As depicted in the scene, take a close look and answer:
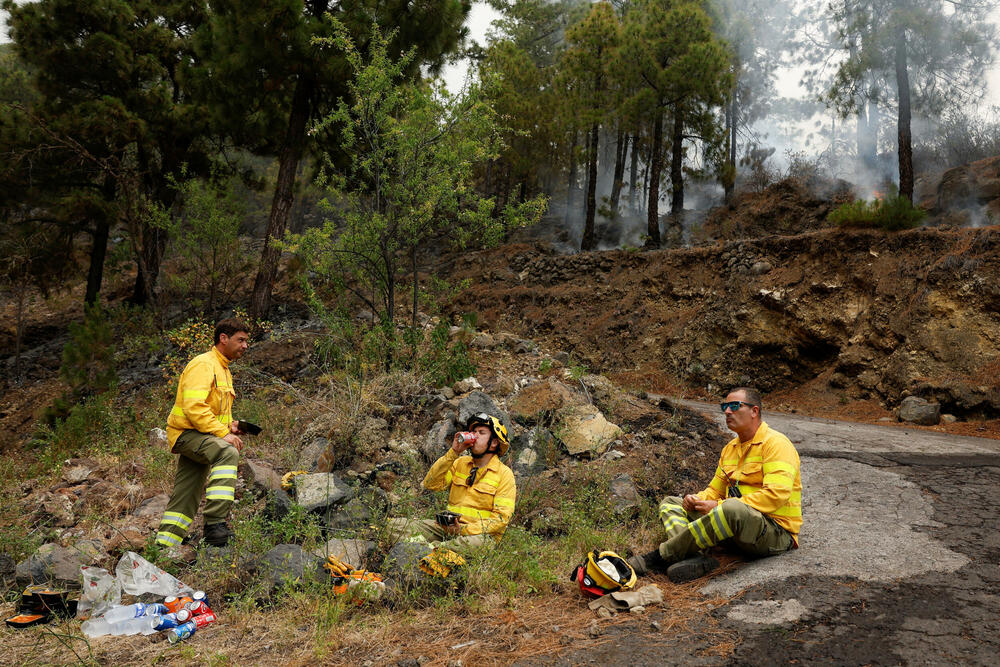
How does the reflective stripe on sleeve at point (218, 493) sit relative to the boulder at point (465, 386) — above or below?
below

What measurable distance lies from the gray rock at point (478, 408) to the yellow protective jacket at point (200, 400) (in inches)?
98.0

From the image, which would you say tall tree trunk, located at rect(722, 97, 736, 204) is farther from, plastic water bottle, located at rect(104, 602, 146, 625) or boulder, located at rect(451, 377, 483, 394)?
plastic water bottle, located at rect(104, 602, 146, 625)

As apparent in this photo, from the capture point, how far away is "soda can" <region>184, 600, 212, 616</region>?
314 cm

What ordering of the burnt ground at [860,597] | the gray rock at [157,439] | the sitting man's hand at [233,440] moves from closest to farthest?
the burnt ground at [860,597] → the sitting man's hand at [233,440] → the gray rock at [157,439]

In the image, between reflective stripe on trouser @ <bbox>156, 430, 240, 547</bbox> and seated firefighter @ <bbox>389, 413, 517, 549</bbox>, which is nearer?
seated firefighter @ <bbox>389, 413, 517, 549</bbox>

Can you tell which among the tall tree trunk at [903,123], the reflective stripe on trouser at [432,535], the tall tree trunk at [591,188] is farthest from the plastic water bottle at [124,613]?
the tall tree trunk at [591,188]

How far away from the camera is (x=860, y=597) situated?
304 centimetres

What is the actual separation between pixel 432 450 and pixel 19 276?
583 inches

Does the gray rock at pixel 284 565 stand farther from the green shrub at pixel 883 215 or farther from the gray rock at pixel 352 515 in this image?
the green shrub at pixel 883 215

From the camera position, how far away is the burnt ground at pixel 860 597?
2.57 m

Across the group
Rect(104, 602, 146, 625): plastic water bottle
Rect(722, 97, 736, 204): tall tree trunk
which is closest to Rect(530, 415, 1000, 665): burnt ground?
Rect(104, 602, 146, 625): plastic water bottle

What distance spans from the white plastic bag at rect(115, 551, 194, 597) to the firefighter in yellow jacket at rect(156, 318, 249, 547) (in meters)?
0.75

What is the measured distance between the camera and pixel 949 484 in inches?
209

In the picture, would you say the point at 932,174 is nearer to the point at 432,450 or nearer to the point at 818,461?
the point at 818,461
